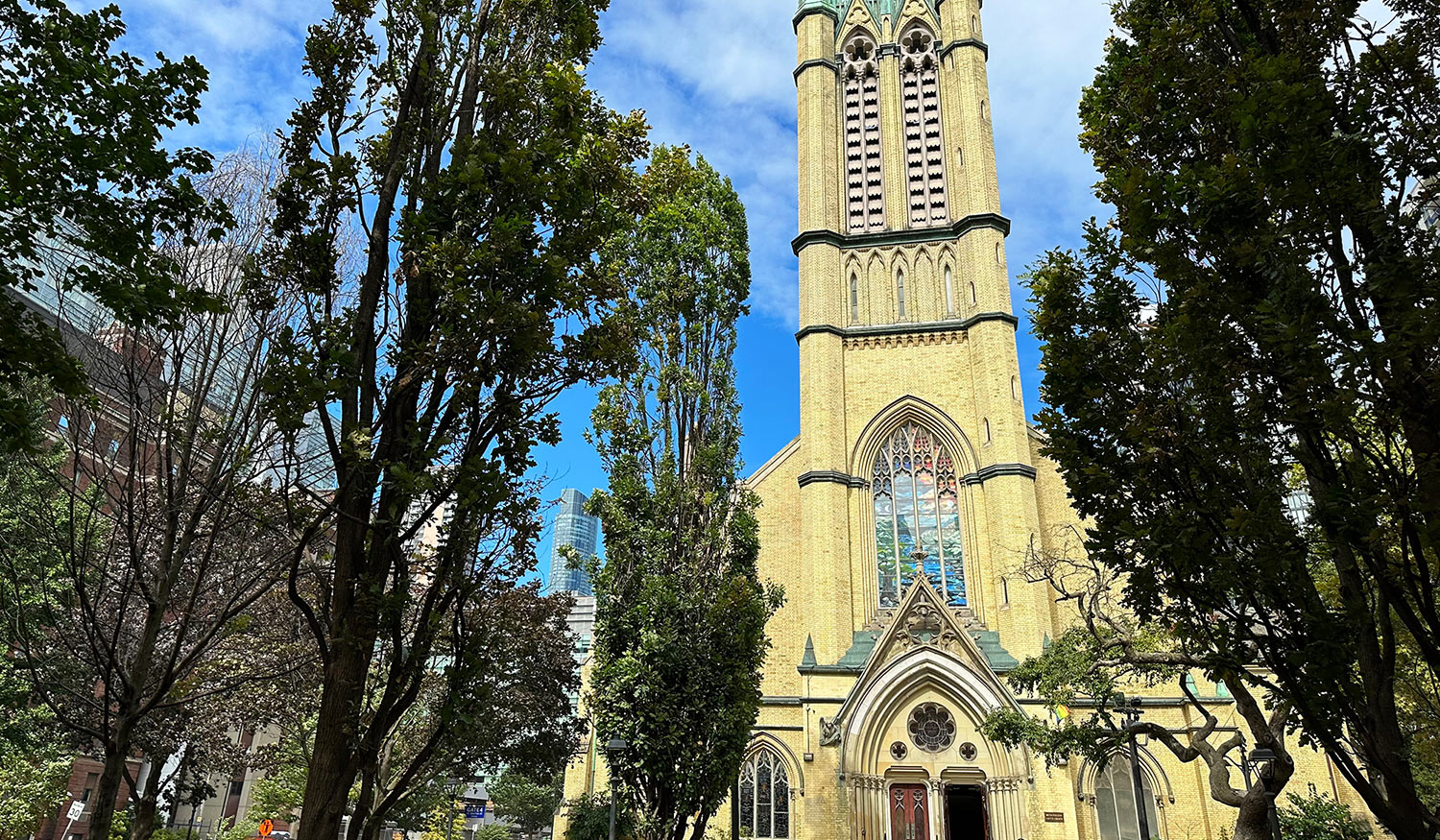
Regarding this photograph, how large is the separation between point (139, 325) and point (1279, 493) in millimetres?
8094

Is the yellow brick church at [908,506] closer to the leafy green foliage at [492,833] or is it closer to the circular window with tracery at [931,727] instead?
the circular window with tracery at [931,727]

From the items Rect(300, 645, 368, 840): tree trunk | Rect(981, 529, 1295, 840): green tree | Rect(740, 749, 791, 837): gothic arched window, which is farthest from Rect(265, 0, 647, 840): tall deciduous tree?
Rect(740, 749, 791, 837): gothic arched window

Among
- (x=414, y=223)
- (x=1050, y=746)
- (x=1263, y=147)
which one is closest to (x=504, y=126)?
(x=414, y=223)

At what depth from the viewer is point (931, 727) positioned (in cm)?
2236

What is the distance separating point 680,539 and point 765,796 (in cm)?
1192

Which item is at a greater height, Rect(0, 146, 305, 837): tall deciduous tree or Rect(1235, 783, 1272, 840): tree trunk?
Rect(0, 146, 305, 837): tall deciduous tree

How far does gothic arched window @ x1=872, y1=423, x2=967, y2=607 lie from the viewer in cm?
2448

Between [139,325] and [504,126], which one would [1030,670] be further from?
[139,325]

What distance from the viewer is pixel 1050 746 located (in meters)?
13.8

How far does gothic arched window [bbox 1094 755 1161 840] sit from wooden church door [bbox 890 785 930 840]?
408 cm

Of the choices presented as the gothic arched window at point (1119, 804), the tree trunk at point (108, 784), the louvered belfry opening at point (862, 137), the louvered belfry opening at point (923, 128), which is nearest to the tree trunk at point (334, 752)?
the tree trunk at point (108, 784)

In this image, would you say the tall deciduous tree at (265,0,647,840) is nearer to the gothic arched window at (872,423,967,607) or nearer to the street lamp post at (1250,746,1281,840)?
the street lamp post at (1250,746,1281,840)

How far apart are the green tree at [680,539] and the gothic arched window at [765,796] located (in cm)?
926

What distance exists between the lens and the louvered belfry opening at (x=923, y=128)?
29141 millimetres
